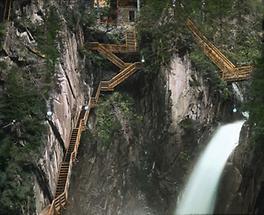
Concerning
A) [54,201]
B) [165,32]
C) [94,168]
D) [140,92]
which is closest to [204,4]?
[165,32]

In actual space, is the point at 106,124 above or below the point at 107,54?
below

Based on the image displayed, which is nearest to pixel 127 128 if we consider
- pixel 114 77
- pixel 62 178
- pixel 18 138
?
pixel 114 77

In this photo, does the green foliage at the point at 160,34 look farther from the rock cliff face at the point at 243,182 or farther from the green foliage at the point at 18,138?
the rock cliff face at the point at 243,182

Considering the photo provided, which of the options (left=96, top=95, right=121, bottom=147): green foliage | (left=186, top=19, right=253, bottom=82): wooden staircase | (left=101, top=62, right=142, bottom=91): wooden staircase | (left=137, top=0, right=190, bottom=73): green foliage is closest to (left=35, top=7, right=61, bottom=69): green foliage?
(left=96, top=95, right=121, bottom=147): green foliage

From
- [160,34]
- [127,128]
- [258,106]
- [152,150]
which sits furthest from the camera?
[160,34]

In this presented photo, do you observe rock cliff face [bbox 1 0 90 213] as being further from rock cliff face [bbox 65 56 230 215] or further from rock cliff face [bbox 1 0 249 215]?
rock cliff face [bbox 65 56 230 215]

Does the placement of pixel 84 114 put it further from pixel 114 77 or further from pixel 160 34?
pixel 160 34
